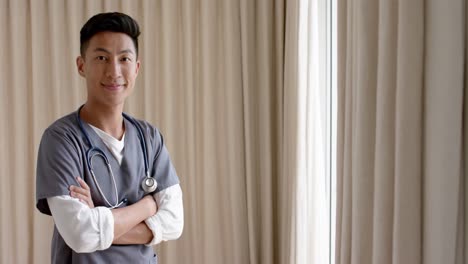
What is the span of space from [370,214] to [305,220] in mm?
820

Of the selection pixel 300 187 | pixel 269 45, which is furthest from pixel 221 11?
pixel 300 187

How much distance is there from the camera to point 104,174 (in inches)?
62.8

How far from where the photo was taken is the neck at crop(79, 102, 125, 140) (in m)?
1.64

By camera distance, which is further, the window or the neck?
the window

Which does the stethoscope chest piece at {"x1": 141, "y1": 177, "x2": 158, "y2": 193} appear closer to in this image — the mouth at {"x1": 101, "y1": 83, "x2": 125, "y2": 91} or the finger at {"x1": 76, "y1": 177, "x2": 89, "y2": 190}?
the finger at {"x1": 76, "y1": 177, "x2": 89, "y2": 190}

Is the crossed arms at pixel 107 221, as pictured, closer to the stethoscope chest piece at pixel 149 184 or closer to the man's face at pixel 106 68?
the stethoscope chest piece at pixel 149 184

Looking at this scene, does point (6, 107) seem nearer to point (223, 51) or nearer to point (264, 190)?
point (223, 51)

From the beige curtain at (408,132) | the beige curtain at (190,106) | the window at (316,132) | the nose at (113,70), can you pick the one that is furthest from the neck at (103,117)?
the beige curtain at (190,106)

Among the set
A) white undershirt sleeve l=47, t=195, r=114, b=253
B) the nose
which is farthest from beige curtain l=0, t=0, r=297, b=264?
white undershirt sleeve l=47, t=195, r=114, b=253

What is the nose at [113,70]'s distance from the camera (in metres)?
1.59

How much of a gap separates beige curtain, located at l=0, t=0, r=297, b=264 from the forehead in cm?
113

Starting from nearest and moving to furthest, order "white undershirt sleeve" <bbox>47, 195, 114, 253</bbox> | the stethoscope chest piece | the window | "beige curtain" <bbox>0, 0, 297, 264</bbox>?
"white undershirt sleeve" <bbox>47, 195, 114, 253</bbox>
the stethoscope chest piece
the window
"beige curtain" <bbox>0, 0, 297, 264</bbox>

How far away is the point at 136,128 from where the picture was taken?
176 cm

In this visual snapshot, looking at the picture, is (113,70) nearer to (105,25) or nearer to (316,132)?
(105,25)
